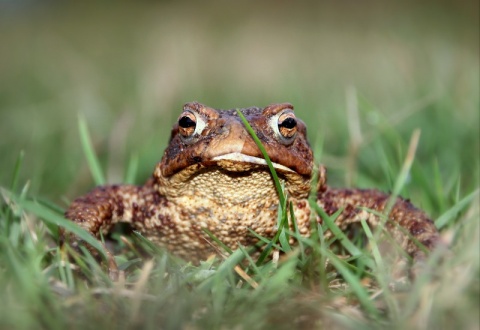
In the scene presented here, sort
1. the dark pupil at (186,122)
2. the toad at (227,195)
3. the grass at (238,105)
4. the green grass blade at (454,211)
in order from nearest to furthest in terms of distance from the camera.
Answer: the grass at (238,105) → the toad at (227,195) → the dark pupil at (186,122) → the green grass blade at (454,211)

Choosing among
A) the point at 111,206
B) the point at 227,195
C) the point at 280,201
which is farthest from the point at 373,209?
the point at 111,206

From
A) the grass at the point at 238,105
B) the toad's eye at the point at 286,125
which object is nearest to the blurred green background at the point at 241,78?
the grass at the point at 238,105

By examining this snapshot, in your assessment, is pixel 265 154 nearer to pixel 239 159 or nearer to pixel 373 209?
→ pixel 239 159

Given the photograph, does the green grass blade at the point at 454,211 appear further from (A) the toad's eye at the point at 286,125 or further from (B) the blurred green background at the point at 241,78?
(A) the toad's eye at the point at 286,125

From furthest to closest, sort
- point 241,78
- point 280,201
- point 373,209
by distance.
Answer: point 241,78
point 373,209
point 280,201

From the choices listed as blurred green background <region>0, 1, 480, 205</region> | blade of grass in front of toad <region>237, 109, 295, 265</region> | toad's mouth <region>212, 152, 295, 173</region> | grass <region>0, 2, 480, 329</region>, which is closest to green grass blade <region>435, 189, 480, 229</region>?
grass <region>0, 2, 480, 329</region>

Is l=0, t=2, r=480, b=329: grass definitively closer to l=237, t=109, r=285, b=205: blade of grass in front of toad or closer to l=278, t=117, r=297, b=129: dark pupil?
l=237, t=109, r=285, b=205: blade of grass in front of toad

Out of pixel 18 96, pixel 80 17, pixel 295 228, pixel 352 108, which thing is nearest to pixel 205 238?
pixel 295 228
